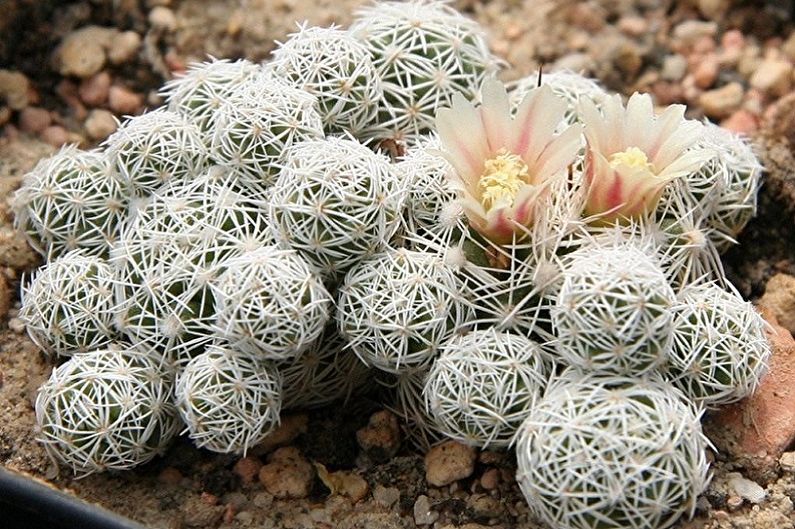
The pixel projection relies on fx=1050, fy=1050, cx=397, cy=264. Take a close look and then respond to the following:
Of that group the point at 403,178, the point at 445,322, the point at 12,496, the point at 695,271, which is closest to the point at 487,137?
the point at 403,178

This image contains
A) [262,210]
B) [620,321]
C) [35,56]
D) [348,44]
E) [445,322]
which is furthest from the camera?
[35,56]

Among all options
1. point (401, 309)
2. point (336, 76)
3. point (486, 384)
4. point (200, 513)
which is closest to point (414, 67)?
point (336, 76)

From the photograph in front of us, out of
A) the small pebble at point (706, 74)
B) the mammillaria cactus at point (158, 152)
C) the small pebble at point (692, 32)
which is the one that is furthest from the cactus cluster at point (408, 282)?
the small pebble at point (692, 32)

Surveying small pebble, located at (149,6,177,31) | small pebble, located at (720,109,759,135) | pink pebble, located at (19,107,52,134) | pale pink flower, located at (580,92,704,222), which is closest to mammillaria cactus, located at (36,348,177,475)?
pale pink flower, located at (580,92,704,222)

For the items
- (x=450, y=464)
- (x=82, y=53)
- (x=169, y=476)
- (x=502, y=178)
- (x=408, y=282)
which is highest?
(x=502, y=178)

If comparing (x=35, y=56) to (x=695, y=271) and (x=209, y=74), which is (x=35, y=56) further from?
(x=695, y=271)

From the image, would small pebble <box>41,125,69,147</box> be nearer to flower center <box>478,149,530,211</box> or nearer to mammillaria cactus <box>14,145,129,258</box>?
mammillaria cactus <box>14,145,129,258</box>

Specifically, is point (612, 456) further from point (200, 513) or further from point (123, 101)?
point (123, 101)
